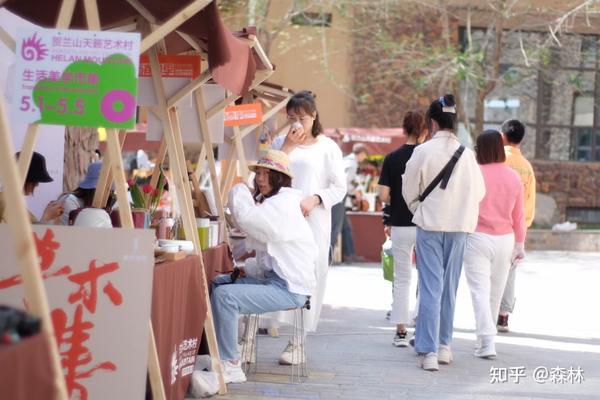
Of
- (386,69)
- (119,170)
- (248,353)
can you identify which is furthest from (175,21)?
(386,69)

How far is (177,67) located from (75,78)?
2.19m

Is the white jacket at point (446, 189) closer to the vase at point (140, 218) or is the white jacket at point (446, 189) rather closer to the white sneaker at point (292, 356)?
the white sneaker at point (292, 356)

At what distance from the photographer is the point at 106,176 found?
6.36 m

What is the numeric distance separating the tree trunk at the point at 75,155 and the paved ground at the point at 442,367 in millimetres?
2429

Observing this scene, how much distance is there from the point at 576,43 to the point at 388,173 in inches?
688

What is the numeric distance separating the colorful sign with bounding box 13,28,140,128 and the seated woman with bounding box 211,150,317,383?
6.28 feet

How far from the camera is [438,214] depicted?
7.61 m

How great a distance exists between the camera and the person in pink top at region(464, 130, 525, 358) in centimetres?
823

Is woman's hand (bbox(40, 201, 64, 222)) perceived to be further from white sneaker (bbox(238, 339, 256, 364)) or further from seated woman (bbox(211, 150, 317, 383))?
white sneaker (bbox(238, 339, 256, 364))

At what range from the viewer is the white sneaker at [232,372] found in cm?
679

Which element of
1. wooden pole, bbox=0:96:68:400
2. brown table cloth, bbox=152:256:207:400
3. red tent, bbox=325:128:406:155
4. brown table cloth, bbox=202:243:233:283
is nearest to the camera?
wooden pole, bbox=0:96:68:400

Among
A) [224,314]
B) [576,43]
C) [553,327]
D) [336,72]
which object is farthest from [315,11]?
[224,314]

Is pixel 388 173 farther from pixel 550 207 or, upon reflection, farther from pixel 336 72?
pixel 550 207

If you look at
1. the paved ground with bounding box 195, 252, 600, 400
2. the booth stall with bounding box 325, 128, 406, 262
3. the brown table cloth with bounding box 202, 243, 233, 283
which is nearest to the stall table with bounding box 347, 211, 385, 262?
the booth stall with bounding box 325, 128, 406, 262
